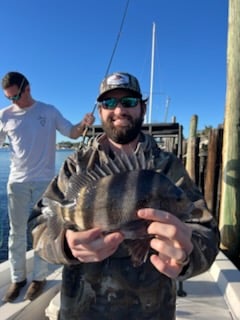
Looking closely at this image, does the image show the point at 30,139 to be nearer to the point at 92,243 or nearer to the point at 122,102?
the point at 122,102

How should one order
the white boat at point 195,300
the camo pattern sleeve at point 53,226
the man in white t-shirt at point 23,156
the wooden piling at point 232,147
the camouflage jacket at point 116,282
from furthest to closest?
the wooden piling at point 232,147
the man in white t-shirt at point 23,156
the white boat at point 195,300
the camouflage jacket at point 116,282
the camo pattern sleeve at point 53,226

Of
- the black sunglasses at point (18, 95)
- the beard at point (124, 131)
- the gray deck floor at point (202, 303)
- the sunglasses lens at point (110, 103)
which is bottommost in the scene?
the gray deck floor at point (202, 303)

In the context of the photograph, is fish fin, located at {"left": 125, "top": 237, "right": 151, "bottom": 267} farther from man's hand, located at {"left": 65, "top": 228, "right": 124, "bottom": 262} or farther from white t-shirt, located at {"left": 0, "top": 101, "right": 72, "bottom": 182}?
white t-shirt, located at {"left": 0, "top": 101, "right": 72, "bottom": 182}

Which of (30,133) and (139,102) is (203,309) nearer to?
(139,102)

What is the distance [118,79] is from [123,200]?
35.8 inches

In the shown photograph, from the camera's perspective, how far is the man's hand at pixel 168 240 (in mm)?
1366

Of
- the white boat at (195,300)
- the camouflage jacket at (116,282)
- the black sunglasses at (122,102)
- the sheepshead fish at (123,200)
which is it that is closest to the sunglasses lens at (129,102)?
the black sunglasses at (122,102)

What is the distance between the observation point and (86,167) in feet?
6.28

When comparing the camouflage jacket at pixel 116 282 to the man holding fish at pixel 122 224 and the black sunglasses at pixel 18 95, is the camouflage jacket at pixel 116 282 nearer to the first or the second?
the man holding fish at pixel 122 224

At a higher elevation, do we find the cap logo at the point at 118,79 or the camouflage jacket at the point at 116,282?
the cap logo at the point at 118,79

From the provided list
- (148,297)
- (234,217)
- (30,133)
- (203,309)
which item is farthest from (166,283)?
(234,217)

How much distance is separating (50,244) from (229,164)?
339 cm

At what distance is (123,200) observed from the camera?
1.45 m

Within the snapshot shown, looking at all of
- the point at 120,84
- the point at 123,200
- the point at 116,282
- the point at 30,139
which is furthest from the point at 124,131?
the point at 30,139
